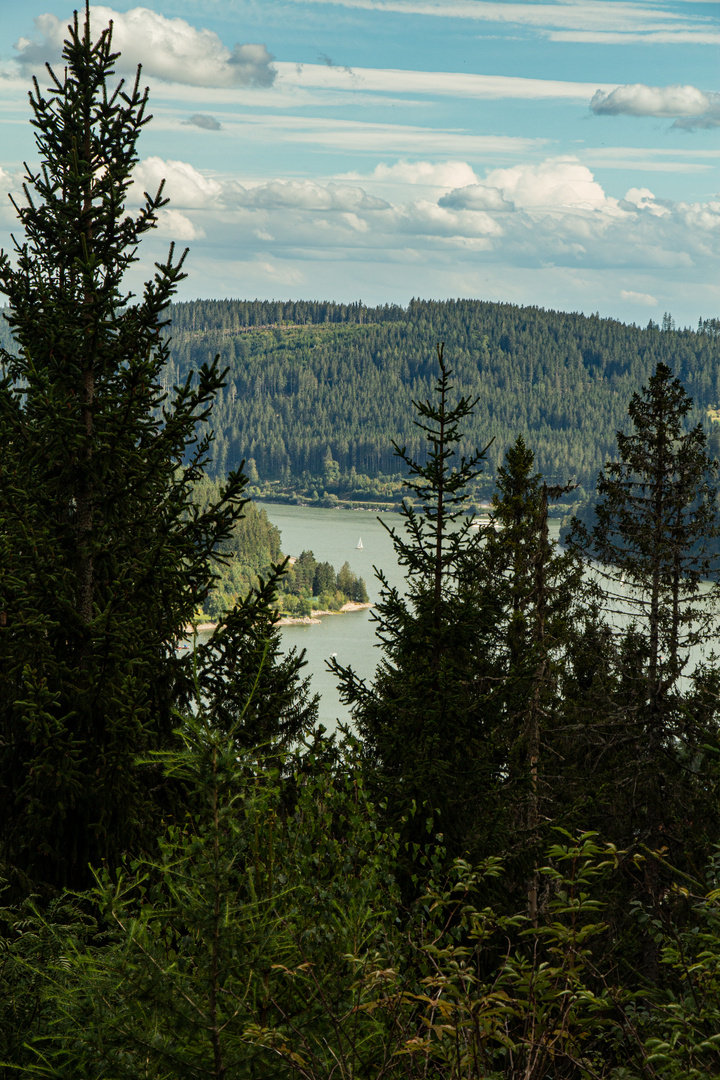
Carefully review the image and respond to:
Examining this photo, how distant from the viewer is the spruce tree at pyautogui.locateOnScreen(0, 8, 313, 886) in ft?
19.6

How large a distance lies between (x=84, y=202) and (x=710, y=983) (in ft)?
21.8

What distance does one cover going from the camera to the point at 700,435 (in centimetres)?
1533

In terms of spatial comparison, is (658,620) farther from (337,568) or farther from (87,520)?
(337,568)

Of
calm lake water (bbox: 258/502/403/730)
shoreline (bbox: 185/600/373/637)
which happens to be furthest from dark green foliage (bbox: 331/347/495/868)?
shoreline (bbox: 185/600/373/637)

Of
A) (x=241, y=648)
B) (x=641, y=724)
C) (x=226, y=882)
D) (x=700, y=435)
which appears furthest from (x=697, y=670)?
(x=226, y=882)

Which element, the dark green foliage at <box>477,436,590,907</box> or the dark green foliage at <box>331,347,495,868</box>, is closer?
the dark green foliage at <box>331,347,495,868</box>

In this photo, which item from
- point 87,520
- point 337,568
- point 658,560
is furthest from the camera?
point 337,568

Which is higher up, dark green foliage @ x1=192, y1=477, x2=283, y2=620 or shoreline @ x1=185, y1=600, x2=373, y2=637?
dark green foliage @ x1=192, y1=477, x2=283, y2=620

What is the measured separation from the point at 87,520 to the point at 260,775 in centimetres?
401

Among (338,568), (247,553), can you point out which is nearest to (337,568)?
(338,568)

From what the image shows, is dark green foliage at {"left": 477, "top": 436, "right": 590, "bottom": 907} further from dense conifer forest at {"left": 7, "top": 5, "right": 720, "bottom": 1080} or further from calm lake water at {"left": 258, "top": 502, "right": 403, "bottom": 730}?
calm lake water at {"left": 258, "top": 502, "right": 403, "bottom": 730}

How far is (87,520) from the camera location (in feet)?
22.5

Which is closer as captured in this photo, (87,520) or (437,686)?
(87,520)

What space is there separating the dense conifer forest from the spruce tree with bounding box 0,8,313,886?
0.09ft
